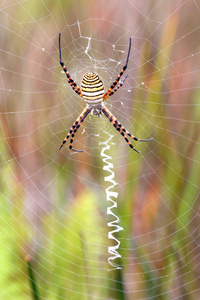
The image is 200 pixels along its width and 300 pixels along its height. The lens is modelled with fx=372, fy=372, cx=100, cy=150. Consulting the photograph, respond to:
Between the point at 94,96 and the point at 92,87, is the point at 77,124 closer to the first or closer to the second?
the point at 94,96

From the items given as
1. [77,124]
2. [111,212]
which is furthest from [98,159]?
[77,124]

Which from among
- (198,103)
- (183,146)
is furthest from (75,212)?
(198,103)

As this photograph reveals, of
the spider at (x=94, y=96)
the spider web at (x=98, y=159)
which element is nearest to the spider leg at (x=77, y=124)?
the spider at (x=94, y=96)

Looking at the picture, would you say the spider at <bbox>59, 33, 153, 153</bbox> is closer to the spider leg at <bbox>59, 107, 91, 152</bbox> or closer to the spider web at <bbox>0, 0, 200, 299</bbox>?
the spider leg at <bbox>59, 107, 91, 152</bbox>

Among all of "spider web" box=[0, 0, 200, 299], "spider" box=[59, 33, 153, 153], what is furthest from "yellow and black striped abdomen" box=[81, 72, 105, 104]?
"spider web" box=[0, 0, 200, 299]

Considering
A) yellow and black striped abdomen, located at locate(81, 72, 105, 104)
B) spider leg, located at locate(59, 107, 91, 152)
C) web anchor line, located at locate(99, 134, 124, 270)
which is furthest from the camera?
spider leg, located at locate(59, 107, 91, 152)
